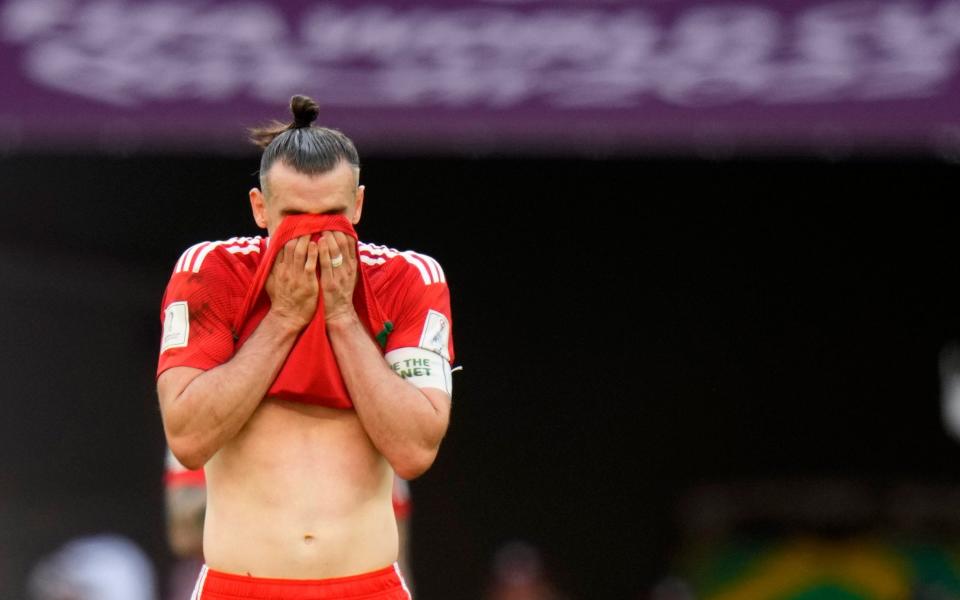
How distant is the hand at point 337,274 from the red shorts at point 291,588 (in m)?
0.53

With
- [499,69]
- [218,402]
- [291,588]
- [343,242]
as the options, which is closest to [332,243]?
[343,242]

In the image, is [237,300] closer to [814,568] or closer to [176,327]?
[176,327]

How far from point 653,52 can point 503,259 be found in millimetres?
3760

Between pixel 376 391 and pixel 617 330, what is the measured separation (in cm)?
719

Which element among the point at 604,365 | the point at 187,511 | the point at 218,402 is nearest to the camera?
the point at 218,402

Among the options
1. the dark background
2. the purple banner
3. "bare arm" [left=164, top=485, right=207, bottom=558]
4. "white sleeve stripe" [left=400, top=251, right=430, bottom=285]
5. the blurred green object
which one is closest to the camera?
"white sleeve stripe" [left=400, top=251, right=430, bottom=285]

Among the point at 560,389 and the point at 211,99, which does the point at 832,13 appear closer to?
the point at 211,99

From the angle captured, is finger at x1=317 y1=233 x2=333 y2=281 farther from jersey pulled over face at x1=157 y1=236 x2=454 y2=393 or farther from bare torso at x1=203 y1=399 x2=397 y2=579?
bare torso at x1=203 y1=399 x2=397 y2=579

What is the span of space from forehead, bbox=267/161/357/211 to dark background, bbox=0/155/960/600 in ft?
21.4

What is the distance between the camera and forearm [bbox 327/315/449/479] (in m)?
3.04

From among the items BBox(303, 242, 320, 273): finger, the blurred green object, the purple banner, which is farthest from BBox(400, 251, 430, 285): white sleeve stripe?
the blurred green object

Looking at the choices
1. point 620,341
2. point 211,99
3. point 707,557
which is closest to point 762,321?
point 620,341

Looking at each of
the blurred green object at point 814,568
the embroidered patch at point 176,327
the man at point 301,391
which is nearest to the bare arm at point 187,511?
the man at point 301,391

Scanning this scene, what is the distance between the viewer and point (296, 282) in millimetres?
3092
